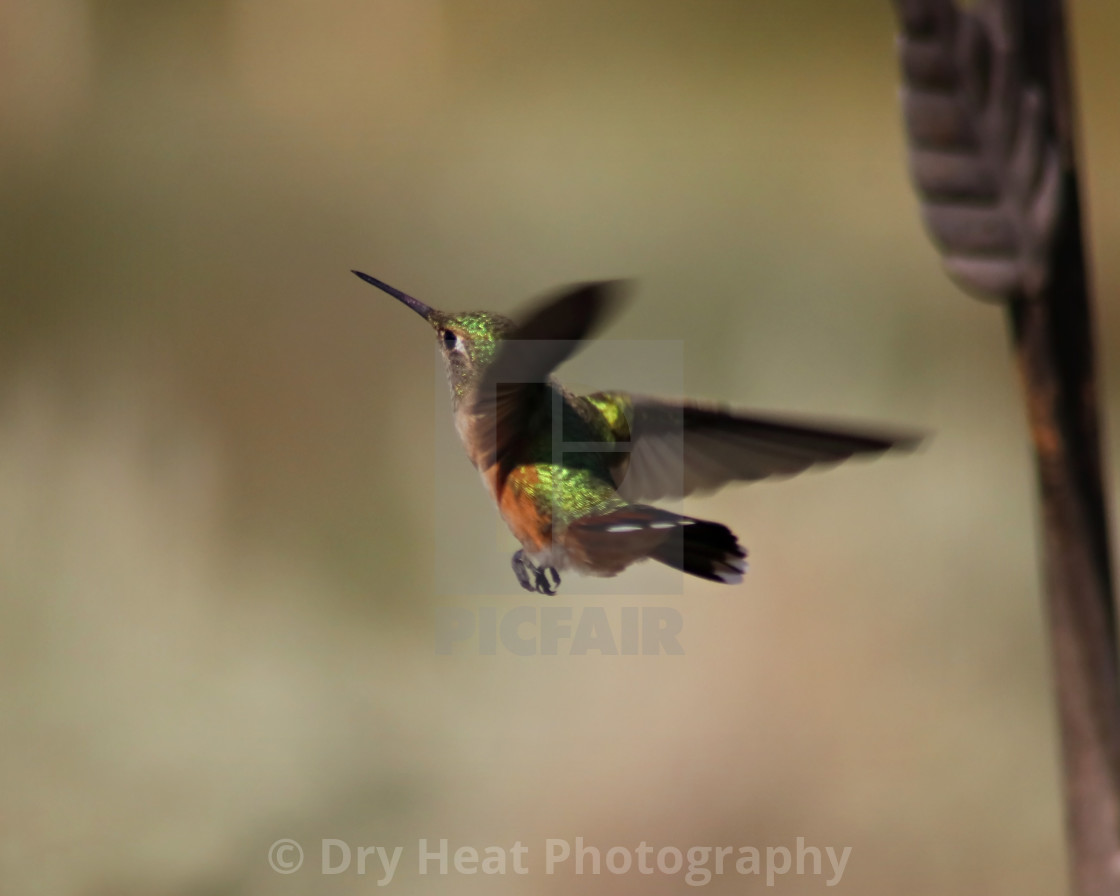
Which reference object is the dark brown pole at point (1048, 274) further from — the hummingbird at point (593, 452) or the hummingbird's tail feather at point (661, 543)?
the hummingbird's tail feather at point (661, 543)

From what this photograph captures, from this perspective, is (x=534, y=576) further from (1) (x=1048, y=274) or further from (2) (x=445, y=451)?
(2) (x=445, y=451)

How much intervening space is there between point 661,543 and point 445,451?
1481mm

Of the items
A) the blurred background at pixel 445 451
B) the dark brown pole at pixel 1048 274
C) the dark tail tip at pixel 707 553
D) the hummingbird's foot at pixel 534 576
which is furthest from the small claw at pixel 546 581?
the blurred background at pixel 445 451

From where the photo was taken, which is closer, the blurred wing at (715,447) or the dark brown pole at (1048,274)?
the dark brown pole at (1048,274)

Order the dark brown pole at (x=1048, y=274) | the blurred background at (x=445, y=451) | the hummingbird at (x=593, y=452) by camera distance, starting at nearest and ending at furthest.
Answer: the dark brown pole at (x=1048, y=274) → the hummingbird at (x=593, y=452) → the blurred background at (x=445, y=451)

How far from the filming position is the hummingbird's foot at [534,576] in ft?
2.76

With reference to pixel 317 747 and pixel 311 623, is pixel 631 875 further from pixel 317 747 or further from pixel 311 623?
pixel 311 623

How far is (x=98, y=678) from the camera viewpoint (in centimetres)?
204

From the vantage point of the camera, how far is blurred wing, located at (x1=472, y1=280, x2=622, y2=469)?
48cm

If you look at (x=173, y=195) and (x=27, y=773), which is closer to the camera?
(x=27, y=773)

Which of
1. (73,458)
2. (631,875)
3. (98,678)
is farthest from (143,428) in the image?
(631,875)

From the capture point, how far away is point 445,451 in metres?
2.17

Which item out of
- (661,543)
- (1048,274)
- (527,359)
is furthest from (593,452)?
(1048,274)

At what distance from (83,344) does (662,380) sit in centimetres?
121
